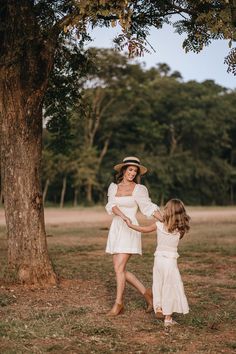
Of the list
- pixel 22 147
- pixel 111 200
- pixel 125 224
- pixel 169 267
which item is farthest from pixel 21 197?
pixel 169 267

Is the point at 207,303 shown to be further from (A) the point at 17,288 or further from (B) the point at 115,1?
(B) the point at 115,1

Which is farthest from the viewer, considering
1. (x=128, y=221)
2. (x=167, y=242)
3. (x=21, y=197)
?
(x=21, y=197)

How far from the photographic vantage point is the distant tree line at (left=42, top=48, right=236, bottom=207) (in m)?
49.9

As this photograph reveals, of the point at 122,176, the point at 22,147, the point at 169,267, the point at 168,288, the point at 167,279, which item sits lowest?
the point at 168,288

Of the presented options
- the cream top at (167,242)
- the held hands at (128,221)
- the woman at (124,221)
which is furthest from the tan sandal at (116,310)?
the held hands at (128,221)

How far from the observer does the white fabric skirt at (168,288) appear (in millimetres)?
6402

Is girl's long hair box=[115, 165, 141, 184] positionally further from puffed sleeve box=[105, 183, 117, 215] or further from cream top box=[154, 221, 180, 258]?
cream top box=[154, 221, 180, 258]

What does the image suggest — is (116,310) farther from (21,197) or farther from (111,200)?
(21,197)

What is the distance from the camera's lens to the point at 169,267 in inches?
257

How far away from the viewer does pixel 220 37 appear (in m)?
7.76

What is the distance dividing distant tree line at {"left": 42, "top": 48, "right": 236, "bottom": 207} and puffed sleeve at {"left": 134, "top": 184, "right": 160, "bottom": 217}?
39.5m

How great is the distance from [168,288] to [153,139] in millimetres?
49859

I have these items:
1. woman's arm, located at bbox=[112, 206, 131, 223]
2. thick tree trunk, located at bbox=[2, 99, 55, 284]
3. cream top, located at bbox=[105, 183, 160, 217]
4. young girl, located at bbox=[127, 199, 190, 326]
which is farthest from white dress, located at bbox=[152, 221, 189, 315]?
thick tree trunk, located at bbox=[2, 99, 55, 284]

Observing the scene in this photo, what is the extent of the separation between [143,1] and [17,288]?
520 cm
